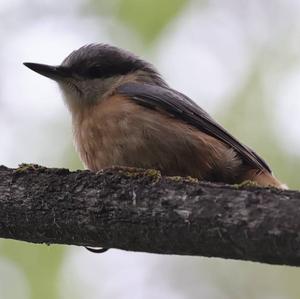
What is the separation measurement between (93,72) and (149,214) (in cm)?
228

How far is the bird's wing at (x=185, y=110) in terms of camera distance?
15.6 ft

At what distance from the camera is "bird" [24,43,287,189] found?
4.50 m

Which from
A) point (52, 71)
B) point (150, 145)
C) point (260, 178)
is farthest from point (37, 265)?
point (260, 178)

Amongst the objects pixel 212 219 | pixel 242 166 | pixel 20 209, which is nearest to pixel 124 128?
pixel 242 166

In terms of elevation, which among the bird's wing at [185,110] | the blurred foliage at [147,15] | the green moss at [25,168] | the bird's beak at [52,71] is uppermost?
the blurred foliage at [147,15]

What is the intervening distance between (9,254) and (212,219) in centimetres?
398

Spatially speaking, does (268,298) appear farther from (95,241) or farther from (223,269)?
(95,241)

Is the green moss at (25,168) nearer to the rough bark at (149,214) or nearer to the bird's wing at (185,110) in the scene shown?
the rough bark at (149,214)

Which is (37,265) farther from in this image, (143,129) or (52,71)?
(143,129)

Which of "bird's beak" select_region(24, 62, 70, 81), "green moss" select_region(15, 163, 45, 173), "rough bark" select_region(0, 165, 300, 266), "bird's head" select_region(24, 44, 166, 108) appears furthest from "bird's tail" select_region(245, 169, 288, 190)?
"bird's beak" select_region(24, 62, 70, 81)

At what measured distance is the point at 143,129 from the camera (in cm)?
459

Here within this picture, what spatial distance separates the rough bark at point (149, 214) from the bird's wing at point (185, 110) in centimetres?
115

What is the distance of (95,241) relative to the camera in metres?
3.61

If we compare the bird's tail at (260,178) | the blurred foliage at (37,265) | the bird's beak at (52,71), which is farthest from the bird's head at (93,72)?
the blurred foliage at (37,265)
